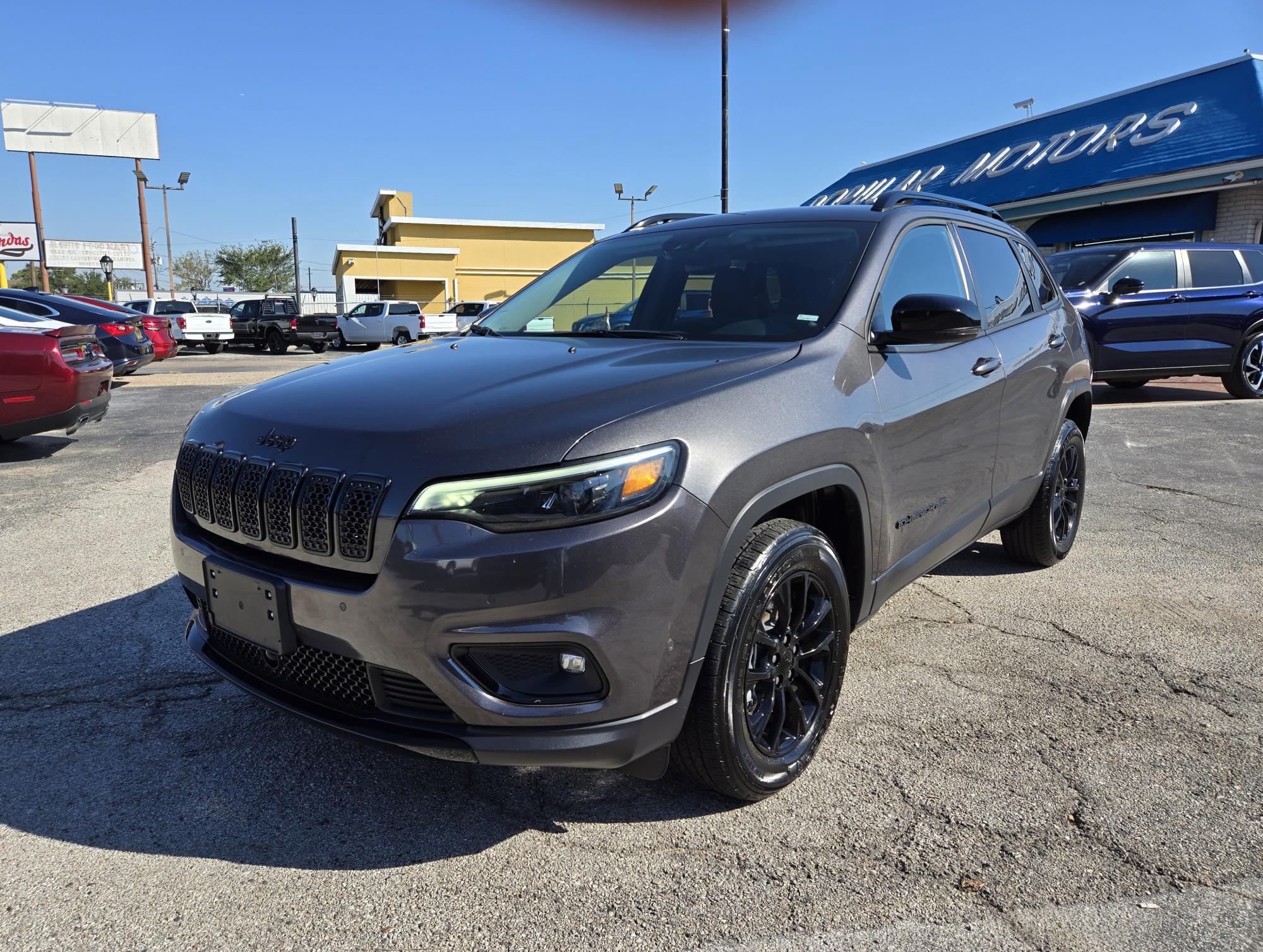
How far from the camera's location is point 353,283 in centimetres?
4491

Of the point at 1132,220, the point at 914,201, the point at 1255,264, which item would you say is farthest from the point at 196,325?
the point at 914,201

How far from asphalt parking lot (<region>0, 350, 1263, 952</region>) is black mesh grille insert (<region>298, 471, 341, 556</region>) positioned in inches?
31.7

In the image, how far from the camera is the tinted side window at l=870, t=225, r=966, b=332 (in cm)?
326

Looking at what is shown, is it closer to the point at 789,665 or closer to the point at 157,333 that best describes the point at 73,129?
the point at 157,333

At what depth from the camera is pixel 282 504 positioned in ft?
7.89

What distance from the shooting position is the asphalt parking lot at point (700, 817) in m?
2.19

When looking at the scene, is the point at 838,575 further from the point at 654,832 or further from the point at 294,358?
Result: the point at 294,358

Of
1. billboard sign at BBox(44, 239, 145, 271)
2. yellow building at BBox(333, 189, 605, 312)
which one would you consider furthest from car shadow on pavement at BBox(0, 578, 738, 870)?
billboard sign at BBox(44, 239, 145, 271)

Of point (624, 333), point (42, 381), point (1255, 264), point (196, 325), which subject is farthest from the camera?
point (196, 325)

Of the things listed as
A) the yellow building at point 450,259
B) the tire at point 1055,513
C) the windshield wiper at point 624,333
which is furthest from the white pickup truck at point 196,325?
the tire at point 1055,513

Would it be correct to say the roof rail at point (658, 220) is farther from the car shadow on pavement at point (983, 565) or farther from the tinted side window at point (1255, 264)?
the tinted side window at point (1255, 264)

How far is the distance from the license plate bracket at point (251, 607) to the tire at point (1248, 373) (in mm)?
12347

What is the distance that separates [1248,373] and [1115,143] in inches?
353

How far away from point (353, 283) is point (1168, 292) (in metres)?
39.8
